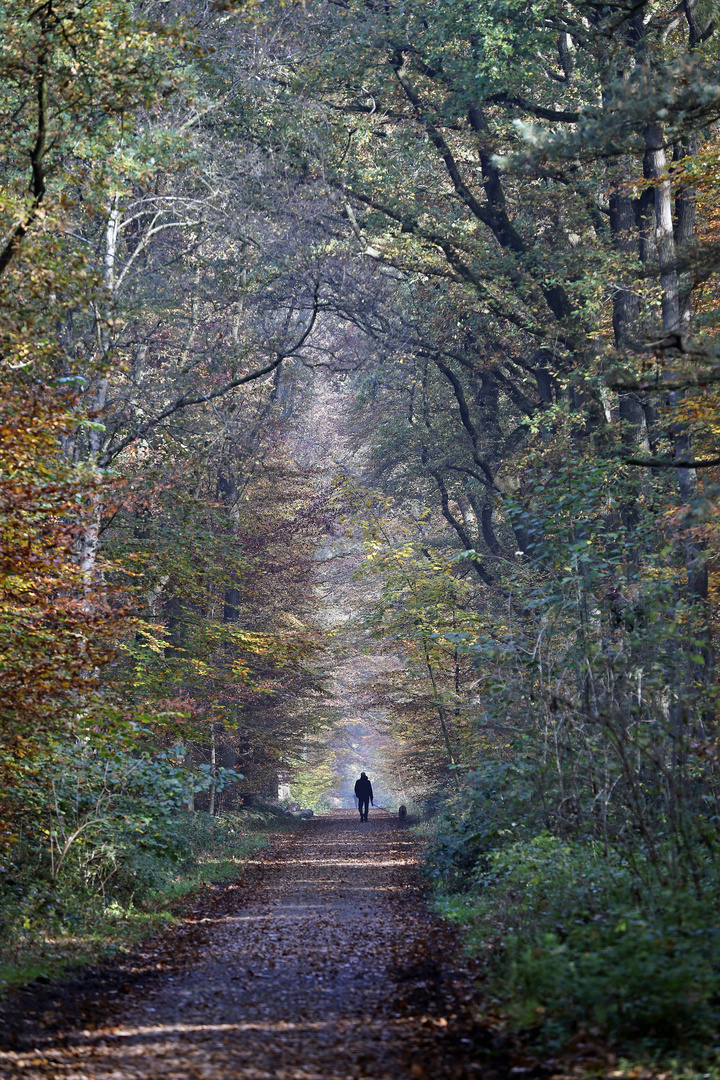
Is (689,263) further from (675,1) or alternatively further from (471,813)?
(675,1)

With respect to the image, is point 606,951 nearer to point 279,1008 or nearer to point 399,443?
point 279,1008

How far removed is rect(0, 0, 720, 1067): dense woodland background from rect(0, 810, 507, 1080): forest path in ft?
1.93

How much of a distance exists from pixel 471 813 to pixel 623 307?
1015 centimetres

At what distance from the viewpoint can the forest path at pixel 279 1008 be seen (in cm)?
534

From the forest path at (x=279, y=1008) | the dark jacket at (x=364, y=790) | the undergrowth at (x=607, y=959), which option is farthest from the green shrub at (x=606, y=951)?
the dark jacket at (x=364, y=790)

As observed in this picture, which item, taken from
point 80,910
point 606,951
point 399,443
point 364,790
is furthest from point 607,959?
point 364,790

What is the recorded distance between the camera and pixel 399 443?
24953 mm

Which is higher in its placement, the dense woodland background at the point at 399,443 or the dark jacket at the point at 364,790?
the dense woodland background at the point at 399,443

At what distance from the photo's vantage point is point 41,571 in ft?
26.7

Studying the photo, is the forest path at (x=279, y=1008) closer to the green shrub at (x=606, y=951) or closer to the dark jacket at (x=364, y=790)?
the green shrub at (x=606, y=951)

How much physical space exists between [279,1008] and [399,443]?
63.3 ft

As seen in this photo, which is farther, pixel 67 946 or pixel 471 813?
pixel 471 813

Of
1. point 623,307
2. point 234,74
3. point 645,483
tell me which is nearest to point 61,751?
point 645,483

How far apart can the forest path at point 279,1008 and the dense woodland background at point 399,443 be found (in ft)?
1.93
